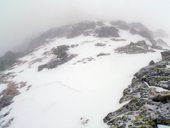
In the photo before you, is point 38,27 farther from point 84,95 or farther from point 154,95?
point 154,95

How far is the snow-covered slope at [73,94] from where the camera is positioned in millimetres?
28953

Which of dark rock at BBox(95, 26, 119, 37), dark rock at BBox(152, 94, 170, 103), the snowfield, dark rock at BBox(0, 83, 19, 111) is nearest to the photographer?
dark rock at BBox(152, 94, 170, 103)

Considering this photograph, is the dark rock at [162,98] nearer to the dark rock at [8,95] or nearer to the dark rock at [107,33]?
the dark rock at [8,95]

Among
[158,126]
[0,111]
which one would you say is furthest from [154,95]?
[0,111]

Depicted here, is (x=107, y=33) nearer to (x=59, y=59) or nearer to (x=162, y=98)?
(x=59, y=59)

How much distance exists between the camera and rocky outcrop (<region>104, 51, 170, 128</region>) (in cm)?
1877

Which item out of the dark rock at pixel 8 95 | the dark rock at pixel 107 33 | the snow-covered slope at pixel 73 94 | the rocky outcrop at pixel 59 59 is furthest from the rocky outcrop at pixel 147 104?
the dark rock at pixel 107 33

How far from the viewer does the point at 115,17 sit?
14975cm

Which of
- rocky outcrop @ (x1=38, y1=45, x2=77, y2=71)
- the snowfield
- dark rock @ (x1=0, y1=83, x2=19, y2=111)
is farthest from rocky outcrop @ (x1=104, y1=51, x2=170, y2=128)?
rocky outcrop @ (x1=38, y1=45, x2=77, y2=71)

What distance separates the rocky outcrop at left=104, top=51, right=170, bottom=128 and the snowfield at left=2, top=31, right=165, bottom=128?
103 inches

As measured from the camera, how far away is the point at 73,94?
3738cm

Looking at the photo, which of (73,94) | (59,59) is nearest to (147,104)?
(73,94)

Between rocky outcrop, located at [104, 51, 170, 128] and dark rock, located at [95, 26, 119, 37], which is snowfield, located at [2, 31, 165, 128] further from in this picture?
dark rock, located at [95, 26, 119, 37]

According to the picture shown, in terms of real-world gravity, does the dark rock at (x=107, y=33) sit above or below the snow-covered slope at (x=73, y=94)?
above
